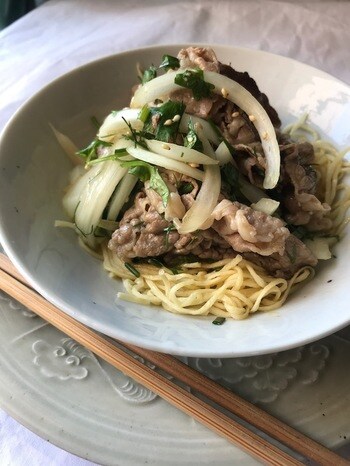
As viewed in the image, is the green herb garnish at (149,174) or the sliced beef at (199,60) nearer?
the green herb garnish at (149,174)

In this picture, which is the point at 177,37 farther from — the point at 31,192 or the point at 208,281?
the point at 208,281

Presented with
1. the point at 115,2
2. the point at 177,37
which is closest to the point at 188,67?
the point at 177,37

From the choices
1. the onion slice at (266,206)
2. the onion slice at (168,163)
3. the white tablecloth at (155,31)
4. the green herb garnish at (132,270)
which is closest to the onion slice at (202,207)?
the onion slice at (168,163)


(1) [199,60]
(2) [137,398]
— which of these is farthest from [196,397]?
(1) [199,60]

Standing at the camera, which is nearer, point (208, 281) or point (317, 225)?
point (208, 281)

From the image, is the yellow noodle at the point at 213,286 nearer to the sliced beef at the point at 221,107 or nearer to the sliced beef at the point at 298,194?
the sliced beef at the point at 298,194

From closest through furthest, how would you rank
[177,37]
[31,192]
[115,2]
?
[31,192] → [177,37] → [115,2]

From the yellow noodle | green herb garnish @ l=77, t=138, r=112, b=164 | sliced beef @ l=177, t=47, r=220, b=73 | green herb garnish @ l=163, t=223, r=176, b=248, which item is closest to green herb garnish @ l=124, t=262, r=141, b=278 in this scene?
the yellow noodle
